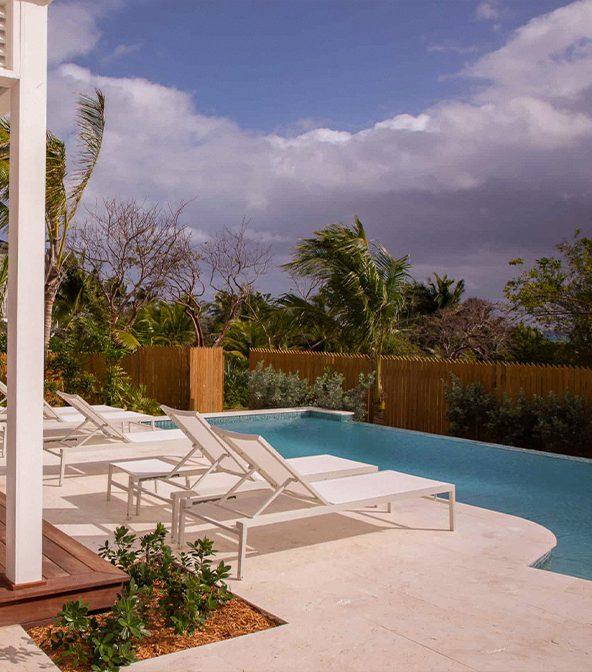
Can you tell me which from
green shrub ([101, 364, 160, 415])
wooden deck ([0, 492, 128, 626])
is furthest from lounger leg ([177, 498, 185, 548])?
green shrub ([101, 364, 160, 415])

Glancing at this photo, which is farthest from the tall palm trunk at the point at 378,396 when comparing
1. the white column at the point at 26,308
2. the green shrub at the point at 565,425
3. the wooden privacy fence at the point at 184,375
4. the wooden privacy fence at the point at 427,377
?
the white column at the point at 26,308

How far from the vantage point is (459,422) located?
46.0 feet

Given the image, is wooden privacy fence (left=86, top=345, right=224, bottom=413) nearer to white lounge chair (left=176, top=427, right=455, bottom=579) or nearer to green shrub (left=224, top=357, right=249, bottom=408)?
green shrub (left=224, top=357, right=249, bottom=408)

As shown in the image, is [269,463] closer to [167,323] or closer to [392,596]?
[392,596]

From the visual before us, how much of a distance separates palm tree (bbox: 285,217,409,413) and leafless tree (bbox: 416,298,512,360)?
10.6m

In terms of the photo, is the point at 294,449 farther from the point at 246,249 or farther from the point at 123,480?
the point at 246,249

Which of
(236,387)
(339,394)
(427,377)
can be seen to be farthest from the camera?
(236,387)

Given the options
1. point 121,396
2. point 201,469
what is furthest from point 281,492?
point 121,396

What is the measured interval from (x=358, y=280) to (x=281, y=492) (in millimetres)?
11130

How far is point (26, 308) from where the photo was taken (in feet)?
12.9

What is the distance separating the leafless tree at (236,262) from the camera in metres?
23.6

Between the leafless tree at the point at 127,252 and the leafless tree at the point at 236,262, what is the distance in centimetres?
185

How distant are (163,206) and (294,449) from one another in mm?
11596

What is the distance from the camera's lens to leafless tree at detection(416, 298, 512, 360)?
26.9 metres
